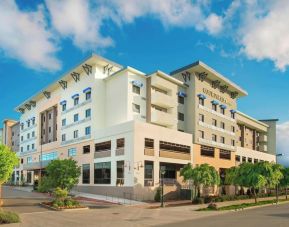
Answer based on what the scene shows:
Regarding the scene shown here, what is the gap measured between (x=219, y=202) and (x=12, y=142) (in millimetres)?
84560

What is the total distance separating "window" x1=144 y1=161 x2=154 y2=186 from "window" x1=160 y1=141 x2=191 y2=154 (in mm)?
3573

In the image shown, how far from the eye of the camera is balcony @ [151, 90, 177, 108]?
58625 millimetres

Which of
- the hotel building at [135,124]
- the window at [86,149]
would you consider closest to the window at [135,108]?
the hotel building at [135,124]

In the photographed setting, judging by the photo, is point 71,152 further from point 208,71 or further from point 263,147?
point 263,147

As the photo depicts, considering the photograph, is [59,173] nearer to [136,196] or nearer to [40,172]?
[136,196]

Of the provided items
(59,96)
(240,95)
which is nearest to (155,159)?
(59,96)

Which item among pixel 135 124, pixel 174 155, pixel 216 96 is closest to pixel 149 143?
pixel 135 124

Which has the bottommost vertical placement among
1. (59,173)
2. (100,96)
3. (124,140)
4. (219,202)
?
Answer: (219,202)

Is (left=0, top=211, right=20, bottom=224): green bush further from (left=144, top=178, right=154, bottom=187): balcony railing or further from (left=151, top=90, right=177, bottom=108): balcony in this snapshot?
(left=151, top=90, right=177, bottom=108): balcony

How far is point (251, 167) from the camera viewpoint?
2026 inches

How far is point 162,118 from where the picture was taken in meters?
59.1

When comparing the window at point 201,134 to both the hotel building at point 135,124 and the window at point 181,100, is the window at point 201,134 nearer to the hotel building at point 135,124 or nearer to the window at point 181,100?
the hotel building at point 135,124

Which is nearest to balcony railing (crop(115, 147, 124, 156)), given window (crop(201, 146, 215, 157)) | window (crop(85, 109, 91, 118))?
window (crop(85, 109, 91, 118))

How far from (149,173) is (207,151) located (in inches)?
705
